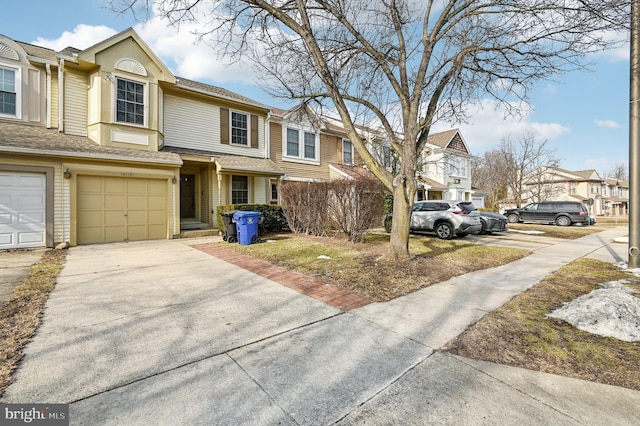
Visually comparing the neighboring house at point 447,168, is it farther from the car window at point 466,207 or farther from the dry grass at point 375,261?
the dry grass at point 375,261

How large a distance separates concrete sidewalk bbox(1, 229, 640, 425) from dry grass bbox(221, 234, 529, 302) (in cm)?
80

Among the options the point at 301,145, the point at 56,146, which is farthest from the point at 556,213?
the point at 56,146

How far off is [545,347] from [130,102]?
13561 mm

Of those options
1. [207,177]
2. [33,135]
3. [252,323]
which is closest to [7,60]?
[33,135]

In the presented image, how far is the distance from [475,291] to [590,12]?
6.18 metres

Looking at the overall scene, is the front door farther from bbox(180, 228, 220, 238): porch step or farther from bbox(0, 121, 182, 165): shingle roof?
bbox(0, 121, 182, 165): shingle roof

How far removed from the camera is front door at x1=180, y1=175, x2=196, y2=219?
558 inches

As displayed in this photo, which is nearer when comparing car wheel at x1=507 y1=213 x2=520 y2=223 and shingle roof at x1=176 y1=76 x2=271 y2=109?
shingle roof at x1=176 y1=76 x2=271 y2=109

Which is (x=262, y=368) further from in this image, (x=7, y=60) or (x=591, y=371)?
(x=7, y=60)

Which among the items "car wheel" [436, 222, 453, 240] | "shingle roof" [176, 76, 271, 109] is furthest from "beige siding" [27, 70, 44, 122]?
"car wheel" [436, 222, 453, 240]

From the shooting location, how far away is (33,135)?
916 cm

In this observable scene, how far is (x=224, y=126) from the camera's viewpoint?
549 inches

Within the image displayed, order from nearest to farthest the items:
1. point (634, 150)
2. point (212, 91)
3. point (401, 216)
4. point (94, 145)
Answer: point (634, 150) → point (401, 216) → point (94, 145) → point (212, 91)

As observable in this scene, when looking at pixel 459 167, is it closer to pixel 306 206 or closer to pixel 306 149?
pixel 306 149
